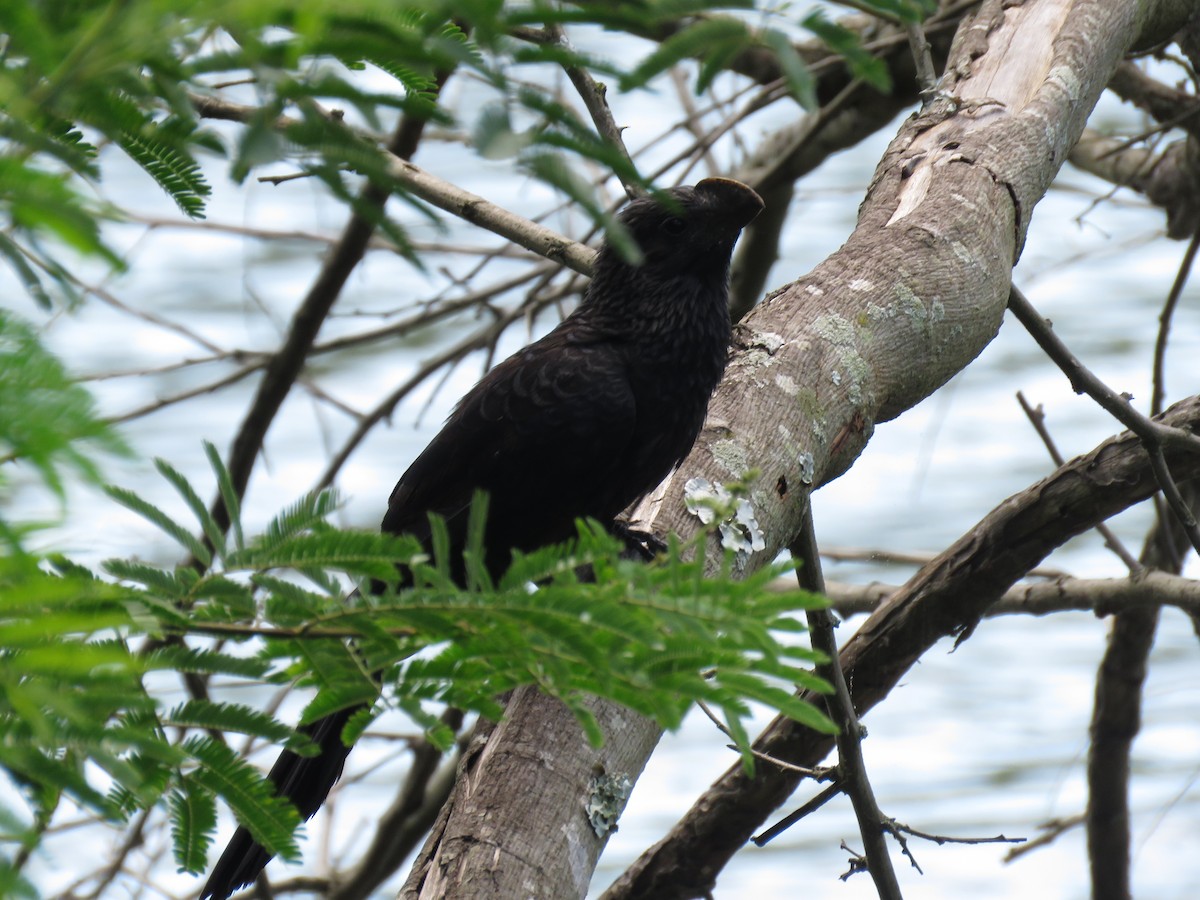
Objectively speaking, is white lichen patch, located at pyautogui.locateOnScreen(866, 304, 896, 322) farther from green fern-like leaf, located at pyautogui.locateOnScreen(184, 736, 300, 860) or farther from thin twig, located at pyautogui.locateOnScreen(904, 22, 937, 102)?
green fern-like leaf, located at pyautogui.locateOnScreen(184, 736, 300, 860)

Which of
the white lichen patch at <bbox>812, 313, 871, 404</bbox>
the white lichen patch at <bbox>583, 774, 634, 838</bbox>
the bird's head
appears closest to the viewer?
the white lichen patch at <bbox>583, 774, 634, 838</bbox>

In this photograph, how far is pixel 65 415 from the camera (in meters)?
0.71

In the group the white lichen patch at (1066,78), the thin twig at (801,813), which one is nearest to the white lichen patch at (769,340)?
the thin twig at (801,813)

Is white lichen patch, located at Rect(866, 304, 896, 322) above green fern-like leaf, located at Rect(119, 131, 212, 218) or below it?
above

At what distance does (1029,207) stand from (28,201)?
2344 millimetres

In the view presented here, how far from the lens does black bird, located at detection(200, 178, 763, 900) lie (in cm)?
237

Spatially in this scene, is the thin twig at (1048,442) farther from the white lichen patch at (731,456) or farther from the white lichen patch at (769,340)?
the white lichen patch at (731,456)

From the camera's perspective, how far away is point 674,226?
2646mm

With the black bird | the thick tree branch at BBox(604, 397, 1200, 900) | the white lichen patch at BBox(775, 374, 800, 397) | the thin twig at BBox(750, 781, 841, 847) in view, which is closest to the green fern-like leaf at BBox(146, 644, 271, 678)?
the black bird

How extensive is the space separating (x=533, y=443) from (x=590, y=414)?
0.12m

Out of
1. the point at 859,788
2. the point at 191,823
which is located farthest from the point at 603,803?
the point at 191,823

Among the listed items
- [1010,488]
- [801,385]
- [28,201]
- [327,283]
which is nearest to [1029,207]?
[801,385]

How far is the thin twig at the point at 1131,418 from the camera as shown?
2.27m

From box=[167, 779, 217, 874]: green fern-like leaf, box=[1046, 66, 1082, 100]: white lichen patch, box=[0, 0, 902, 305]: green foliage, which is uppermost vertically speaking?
box=[1046, 66, 1082, 100]: white lichen patch
